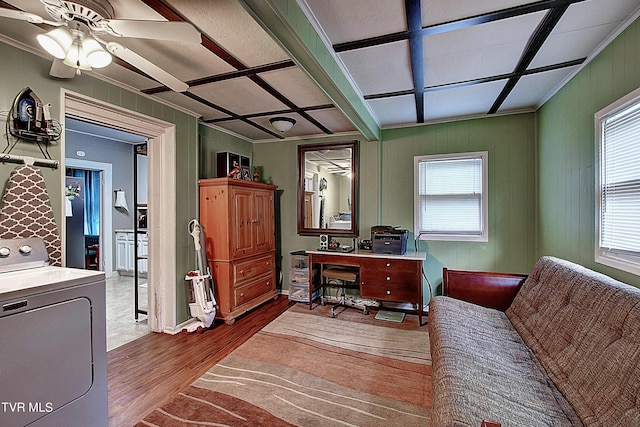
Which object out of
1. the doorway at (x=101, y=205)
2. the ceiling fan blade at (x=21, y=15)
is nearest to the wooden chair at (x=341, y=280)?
the doorway at (x=101, y=205)

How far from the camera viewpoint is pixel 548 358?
5.37 ft

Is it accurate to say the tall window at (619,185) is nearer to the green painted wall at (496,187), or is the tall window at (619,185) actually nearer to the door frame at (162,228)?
the green painted wall at (496,187)

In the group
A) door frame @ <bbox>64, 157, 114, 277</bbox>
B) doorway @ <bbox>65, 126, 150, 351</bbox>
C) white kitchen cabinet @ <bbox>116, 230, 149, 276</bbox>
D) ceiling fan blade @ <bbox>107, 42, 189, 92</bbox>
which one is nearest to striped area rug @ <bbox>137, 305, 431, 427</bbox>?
ceiling fan blade @ <bbox>107, 42, 189, 92</bbox>

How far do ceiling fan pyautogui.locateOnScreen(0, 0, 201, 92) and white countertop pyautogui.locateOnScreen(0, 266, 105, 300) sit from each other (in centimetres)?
118

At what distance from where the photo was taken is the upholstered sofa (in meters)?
1.19

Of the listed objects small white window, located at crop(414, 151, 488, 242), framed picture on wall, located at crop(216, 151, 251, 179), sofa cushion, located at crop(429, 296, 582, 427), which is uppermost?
framed picture on wall, located at crop(216, 151, 251, 179)

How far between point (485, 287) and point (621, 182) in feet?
3.92

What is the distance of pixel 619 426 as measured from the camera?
1.06 metres

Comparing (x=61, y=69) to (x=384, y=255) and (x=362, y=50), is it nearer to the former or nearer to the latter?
(x=362, y=50)

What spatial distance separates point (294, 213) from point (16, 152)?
3012 millimetres

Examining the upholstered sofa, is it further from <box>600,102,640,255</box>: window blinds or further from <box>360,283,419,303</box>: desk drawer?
<box>360,283,419,303</box>: desk drawer

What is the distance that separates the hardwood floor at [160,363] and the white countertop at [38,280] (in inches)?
37.0

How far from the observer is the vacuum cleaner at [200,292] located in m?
3.10

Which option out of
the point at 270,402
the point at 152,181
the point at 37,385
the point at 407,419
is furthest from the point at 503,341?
the point at 152,181
